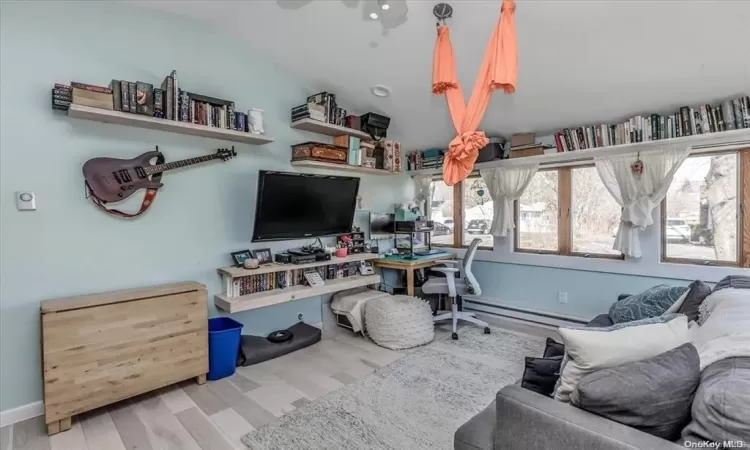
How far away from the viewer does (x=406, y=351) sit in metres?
3.23

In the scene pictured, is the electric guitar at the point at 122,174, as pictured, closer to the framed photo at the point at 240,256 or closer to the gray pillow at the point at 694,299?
the framed photo at the point at 240,256

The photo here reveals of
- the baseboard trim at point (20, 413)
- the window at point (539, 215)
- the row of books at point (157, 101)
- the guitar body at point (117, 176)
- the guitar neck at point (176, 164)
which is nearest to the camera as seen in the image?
the baseboard trim at point (20, 413)

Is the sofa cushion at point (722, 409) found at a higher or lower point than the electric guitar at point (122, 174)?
lower

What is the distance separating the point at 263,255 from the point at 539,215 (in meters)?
2.98

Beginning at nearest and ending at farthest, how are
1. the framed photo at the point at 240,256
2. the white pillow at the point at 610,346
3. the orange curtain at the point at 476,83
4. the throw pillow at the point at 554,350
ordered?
the white pillow at the point at 610,346 → the orange curtain at the point at 476,83 → the throw pillow at the point at 554,350 → the framed photo at the point at 240,256

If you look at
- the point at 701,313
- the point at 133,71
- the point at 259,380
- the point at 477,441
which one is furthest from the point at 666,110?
the point at 133,71

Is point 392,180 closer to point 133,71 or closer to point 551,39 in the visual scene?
point 551,39

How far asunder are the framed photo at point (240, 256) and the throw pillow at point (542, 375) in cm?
241

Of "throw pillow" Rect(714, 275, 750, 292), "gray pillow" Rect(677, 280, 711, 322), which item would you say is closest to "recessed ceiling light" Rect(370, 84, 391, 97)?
"gray pillow" Rect(677, 280, 711, 322)

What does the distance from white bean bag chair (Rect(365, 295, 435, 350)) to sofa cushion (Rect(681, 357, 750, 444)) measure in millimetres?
2412

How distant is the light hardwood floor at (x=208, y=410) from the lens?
1.98 metres

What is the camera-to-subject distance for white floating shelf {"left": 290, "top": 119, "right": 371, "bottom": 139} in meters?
3.44

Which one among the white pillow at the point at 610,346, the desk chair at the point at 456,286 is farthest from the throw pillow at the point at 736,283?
the desk chair at the point at 456,286

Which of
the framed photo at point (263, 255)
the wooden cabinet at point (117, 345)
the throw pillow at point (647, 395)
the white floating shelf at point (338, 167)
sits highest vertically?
the white floating shelf at point (338, 167)
